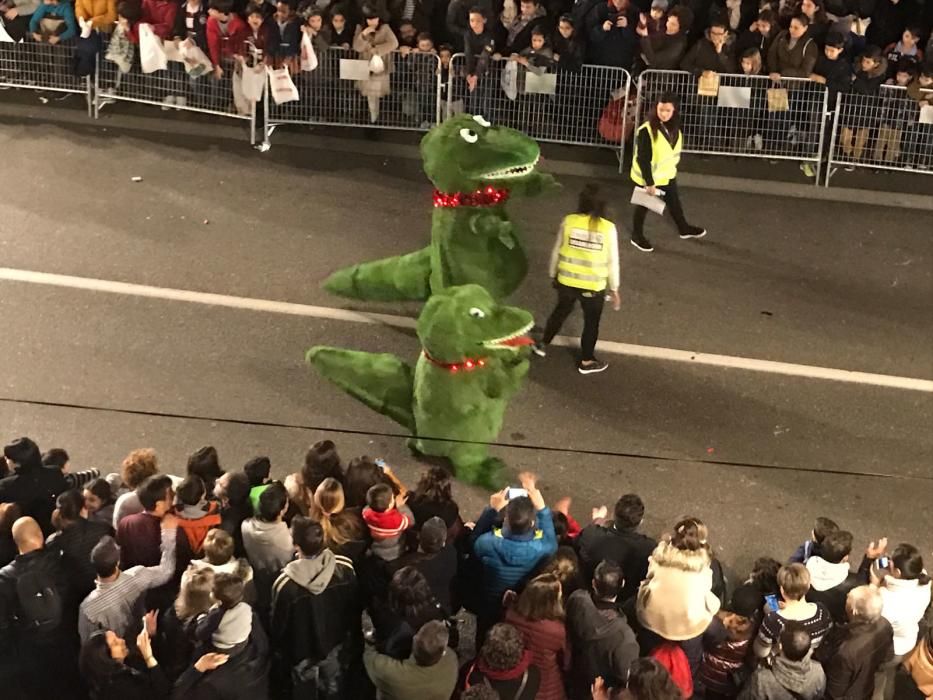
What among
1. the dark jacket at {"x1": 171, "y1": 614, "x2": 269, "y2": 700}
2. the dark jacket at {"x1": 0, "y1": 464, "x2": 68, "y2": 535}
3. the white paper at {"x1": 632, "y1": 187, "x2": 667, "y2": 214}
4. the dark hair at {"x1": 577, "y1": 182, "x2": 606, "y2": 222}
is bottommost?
the dark jacket at {"x1": 171, "y1": 614, "x2": 269, "y2": 700}

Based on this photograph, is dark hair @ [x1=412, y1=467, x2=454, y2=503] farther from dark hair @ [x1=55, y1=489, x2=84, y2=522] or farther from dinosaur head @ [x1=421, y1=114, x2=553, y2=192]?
dinosaur head @ [x1=421, y1=114, x2=553, y2=192]

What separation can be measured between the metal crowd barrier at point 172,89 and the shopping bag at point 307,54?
2.66 ft

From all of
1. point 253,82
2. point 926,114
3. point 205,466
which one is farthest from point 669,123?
point 205,466

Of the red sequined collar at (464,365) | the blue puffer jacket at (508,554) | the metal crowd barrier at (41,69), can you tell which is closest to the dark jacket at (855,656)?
the blue puffer jacket at (508,554)

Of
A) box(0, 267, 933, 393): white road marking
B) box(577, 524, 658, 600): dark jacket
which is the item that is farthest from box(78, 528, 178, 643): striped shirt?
box(0, 267, 933, 393): white road marking

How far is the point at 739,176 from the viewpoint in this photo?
40.5 ft

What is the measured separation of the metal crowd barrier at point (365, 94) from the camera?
40.7ft

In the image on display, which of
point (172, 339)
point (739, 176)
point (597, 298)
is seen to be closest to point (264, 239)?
point (172, 339)

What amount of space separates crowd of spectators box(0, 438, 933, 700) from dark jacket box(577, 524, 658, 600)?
0.01 meters

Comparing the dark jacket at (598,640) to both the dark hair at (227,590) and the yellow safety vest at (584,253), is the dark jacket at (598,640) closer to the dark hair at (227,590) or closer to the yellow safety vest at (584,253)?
the dark hair at (227,590)

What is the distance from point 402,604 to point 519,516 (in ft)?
2.45

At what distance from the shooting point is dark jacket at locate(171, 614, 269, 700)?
16.4ft

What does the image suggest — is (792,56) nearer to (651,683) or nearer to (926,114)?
(926,114)

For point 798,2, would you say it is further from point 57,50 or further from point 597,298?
point 57,50
